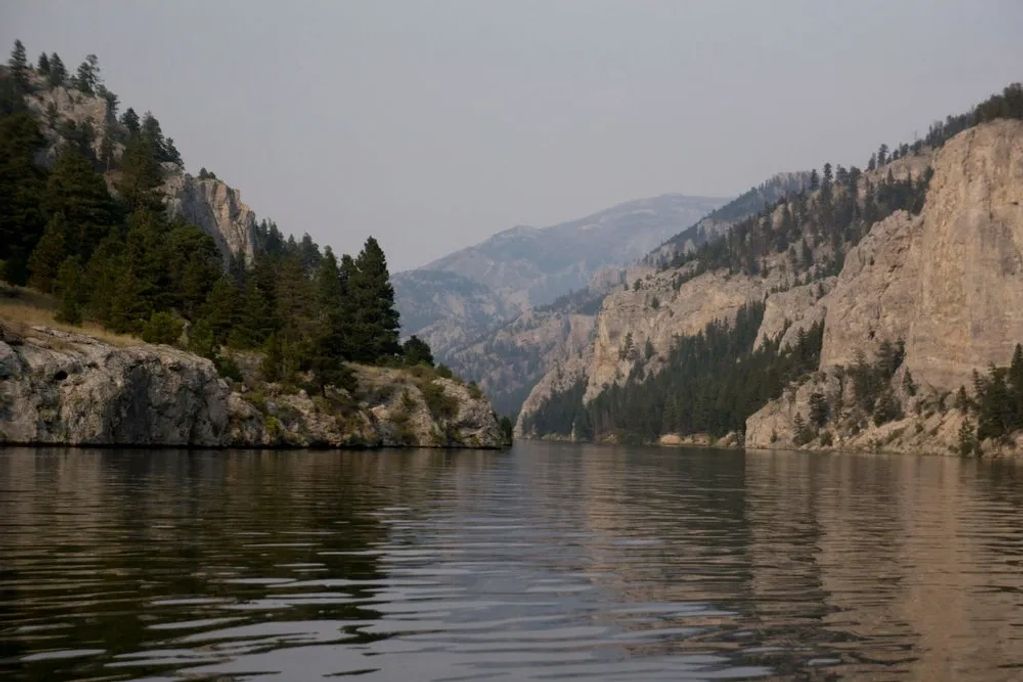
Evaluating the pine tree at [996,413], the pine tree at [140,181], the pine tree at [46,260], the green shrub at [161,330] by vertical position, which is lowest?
the pine tree at [996,413]

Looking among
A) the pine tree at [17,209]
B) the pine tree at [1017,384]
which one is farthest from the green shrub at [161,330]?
the pine tree at [1017,384]

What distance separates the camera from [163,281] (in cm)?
11138

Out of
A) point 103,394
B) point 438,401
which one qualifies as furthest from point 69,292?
point 438,401

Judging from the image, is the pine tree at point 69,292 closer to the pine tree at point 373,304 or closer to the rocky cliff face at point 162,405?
the rocky cliff face at point 162,405

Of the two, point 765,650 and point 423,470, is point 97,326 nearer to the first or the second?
point 423,470

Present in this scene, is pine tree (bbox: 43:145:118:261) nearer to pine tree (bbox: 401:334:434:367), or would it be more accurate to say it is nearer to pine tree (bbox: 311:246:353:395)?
pine tree (bbox: 311:246:353:395)

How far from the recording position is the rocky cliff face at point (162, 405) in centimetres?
7344

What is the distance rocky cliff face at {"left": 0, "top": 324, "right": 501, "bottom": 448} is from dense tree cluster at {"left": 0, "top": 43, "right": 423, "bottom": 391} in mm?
5355

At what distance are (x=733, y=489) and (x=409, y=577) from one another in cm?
4037

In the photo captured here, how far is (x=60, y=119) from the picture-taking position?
631ft

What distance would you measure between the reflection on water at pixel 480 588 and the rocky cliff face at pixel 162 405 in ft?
113

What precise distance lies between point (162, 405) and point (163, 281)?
97.3ft

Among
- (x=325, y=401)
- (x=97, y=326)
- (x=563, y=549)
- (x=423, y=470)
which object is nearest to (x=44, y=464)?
(x=423, y=470)

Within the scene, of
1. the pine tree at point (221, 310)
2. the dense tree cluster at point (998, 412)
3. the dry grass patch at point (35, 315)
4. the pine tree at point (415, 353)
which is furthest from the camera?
the dense tree cluster at point (998, 412)
